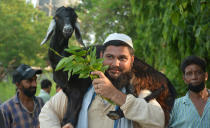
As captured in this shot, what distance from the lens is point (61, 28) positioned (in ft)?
11.0

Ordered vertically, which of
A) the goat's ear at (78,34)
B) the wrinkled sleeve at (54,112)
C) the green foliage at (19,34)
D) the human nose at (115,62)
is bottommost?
the wrinkled sleeve at (54,112)

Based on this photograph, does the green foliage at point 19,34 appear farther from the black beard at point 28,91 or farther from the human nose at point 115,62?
the human nose at point 115,62

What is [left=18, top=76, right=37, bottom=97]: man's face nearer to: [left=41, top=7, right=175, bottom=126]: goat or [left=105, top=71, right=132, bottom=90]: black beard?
[left=41, top=7, right=175, bottom=126]: goat

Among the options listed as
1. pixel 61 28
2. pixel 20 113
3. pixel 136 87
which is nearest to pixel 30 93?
pixel 20 113

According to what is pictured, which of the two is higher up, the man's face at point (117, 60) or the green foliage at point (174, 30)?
the green foliage at point (174, 30)

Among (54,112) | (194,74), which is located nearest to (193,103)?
(194,74)

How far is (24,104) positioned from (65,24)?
7.34 ft

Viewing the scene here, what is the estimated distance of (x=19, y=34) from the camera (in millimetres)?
23188

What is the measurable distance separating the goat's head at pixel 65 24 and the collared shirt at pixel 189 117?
1.65 meters

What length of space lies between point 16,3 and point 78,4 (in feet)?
21.7

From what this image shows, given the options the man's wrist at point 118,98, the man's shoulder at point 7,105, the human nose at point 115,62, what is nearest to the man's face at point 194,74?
the human nose at point 115,62

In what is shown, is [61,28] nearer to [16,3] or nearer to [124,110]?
[124,110]

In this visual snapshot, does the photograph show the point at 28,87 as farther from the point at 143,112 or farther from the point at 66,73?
the point at 143,112

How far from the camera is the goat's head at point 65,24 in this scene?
3235mm
